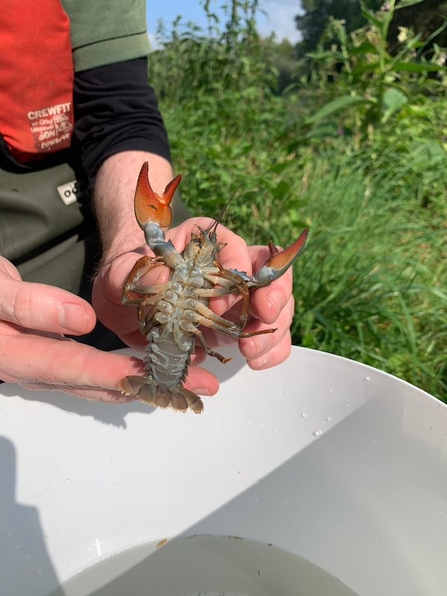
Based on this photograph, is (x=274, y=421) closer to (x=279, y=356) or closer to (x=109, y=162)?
(x=279, y=356)

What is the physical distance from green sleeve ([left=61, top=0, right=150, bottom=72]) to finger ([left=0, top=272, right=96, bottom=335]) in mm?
1341

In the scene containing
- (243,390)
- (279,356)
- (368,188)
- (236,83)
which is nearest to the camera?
(279,356)

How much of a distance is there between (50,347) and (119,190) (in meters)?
0.89

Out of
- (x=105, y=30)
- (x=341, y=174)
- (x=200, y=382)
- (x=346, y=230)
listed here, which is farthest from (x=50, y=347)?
(x=341, y=174)

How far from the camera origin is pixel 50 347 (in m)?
1.57

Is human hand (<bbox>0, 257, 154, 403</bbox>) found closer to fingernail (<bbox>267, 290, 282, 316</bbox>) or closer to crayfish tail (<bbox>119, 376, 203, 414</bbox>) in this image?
crayfish tail (<bbox>119, 376, 203, 414</bbox>)

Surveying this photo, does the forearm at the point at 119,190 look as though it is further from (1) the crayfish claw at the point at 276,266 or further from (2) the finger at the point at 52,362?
(1) the crayfish claw at the point at 276,266

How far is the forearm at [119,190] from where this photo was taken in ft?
6.87

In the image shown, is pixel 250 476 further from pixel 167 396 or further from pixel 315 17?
pixel 315 17

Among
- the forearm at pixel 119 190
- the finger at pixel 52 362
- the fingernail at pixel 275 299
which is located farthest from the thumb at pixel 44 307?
the forearm at pixel 119 190

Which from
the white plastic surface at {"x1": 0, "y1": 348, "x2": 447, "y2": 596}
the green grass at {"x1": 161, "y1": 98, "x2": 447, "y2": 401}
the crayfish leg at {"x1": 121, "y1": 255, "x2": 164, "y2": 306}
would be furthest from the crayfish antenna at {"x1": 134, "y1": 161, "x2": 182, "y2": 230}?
the green grass at {"x1": 161, "y1": 98, "x2": 447, "y2": 401}

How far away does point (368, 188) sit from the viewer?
346 centimetres

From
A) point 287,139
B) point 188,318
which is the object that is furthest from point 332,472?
point 287,139

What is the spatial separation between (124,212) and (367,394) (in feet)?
3.88
